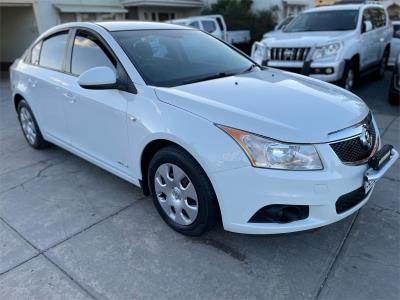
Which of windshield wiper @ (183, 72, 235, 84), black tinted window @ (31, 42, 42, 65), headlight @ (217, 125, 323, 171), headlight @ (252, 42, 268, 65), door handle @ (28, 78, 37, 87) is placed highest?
black tinted window @ (31, 42, 42, 65)

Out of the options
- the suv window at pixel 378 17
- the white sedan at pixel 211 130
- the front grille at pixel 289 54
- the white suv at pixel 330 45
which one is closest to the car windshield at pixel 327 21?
the white suv at pixel 330 45

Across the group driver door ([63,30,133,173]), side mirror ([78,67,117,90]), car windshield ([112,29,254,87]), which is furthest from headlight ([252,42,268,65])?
side mirror ([78,67,117,90])

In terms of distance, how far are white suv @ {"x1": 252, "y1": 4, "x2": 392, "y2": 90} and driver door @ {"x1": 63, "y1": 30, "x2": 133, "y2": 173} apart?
4470mm

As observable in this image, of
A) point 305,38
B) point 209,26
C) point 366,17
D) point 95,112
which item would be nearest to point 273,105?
point 95,112

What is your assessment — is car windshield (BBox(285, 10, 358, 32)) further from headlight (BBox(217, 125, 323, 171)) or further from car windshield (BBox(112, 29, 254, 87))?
headlight (BBox(217, 125, 323, 171))

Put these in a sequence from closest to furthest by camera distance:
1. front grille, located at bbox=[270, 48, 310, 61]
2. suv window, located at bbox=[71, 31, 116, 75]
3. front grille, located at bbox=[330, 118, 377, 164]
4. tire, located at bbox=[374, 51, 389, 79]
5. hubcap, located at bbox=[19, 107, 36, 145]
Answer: front grille, located at bbox=[330, 118, 377, 164] → suv window, located at bbox=[71, 31, 116, 75] → hubcap, located at bbox=[19, 107, 36, 145] → front grille, located at bbox=[270, 48, 310, 61] → tire, located at bbox=[374, 51, 389, 79]

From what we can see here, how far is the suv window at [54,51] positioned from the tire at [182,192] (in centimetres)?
192

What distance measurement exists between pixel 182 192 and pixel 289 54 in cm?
517

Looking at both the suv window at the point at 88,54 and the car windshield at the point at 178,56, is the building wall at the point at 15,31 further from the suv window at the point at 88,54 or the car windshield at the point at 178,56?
the car windshield at the point at 178,56

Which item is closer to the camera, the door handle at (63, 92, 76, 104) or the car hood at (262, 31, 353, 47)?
the door handle at (63, 92, 76, 104)

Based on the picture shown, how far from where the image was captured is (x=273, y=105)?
8.42 feet

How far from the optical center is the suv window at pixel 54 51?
394 centimetres

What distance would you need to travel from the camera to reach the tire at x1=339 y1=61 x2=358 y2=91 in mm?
6883

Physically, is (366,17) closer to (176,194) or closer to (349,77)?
(349,77)
